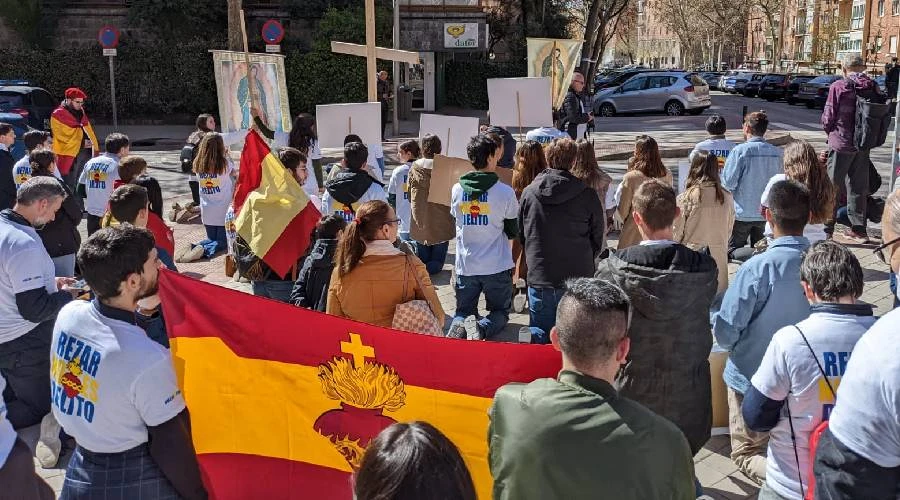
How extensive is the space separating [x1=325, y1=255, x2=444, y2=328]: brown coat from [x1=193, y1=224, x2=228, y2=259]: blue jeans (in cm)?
604

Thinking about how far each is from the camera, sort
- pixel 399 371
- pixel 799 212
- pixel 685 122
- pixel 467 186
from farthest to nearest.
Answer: pixel 685 122, pixel 467 186, pixel 799 212, pixel 399 371

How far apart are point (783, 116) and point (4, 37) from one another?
1088 inches

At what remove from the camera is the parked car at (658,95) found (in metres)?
31.0

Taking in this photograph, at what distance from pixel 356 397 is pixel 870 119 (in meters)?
7.98

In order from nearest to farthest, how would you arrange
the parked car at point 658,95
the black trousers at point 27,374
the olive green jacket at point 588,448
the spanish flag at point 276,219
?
the olive green jacket at point 588,448 → the black trousers at point 27,374 → the spanish flag at point 276,219 → the parked car at point 658,95

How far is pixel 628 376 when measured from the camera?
13.0 ft

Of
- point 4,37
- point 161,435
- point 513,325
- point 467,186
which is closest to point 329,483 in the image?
point 161,435

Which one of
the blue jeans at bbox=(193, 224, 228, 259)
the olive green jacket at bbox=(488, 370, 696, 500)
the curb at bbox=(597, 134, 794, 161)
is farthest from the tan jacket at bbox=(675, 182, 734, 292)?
the curb at bbox=(597, 134, 794, 161)

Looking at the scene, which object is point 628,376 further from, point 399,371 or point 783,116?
point 783,116

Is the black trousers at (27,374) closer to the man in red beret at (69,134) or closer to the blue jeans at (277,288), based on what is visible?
the blue jeans at (277,288)

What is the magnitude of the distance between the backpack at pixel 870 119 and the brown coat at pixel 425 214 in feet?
16.3

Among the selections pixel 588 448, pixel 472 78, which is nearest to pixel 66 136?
pixel 588 448

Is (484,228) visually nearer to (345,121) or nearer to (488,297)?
(488,297)

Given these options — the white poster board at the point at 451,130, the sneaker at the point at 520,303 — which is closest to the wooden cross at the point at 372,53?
the white poster board at the point at 451,130
